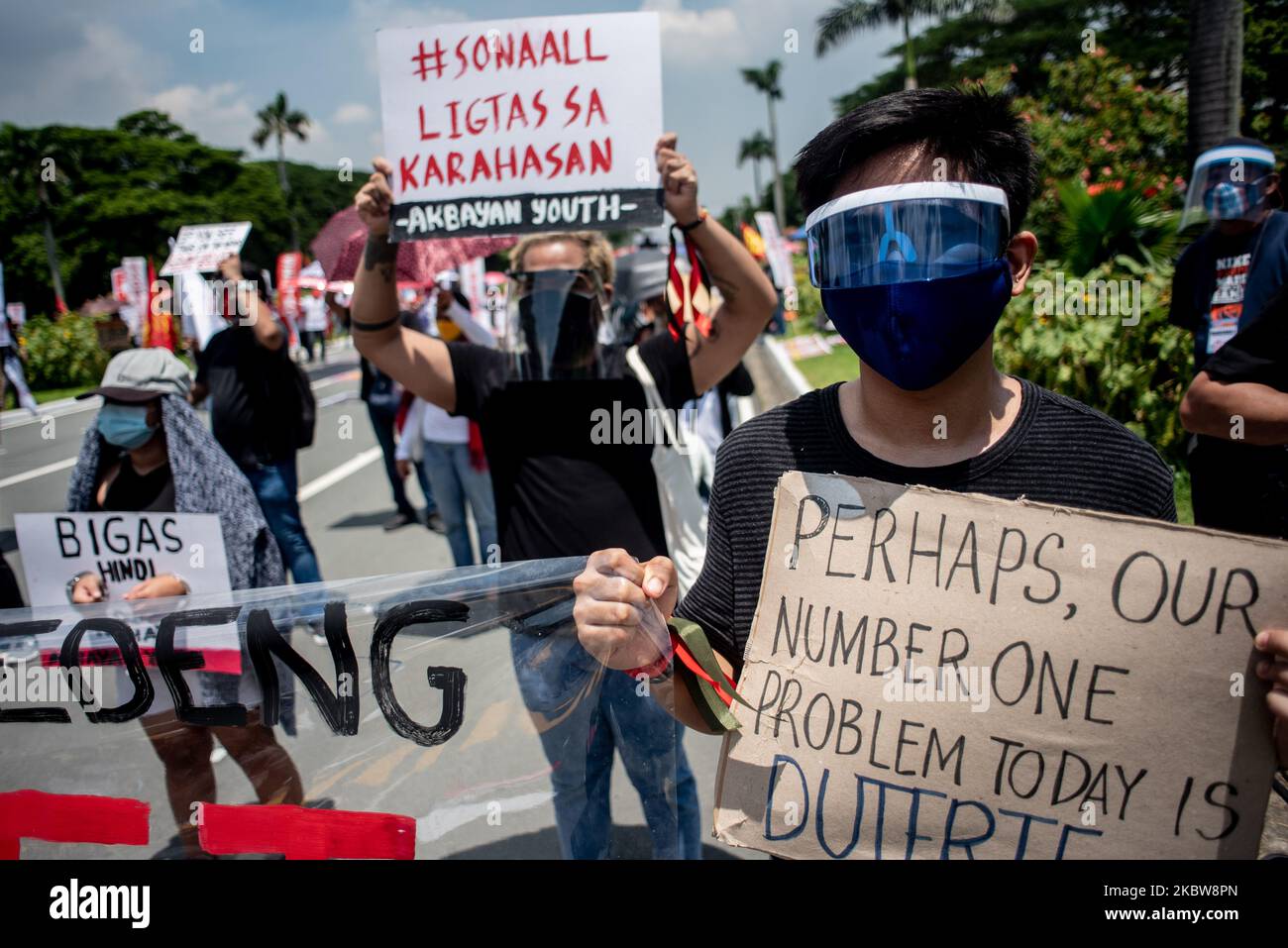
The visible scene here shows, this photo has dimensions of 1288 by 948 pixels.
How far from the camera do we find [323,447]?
12.5 m

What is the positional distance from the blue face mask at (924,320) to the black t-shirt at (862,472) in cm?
15

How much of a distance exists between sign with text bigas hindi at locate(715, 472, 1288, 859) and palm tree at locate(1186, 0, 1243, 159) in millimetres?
6953

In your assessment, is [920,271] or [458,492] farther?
[458,492]

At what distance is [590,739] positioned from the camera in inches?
75.7

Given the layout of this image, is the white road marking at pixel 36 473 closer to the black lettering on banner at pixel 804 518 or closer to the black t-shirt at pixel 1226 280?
the black t-shirt at pixel 1226 280

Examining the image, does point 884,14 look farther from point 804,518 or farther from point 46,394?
point 804,518

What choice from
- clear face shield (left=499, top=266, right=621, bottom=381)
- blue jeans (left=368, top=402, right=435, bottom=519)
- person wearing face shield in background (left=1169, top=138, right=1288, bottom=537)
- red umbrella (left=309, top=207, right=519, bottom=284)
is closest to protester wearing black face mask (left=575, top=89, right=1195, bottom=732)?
person wearing face shield in background (left=1169, top=138, right=1288, bottom=537)

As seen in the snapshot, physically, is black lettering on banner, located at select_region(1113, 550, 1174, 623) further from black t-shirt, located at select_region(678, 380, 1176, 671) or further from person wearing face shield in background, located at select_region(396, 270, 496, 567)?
person wearing face shield in background, located at select_region(396, 270, 496, 567)

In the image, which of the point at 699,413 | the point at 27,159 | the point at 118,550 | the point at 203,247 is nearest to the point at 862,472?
the point at 118,550

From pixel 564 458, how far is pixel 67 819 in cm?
144

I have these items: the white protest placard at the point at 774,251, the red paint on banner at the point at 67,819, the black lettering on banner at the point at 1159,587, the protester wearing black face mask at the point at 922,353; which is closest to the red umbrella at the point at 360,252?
the red paint on banner at the point at 67,819

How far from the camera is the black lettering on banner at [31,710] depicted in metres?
1.74
